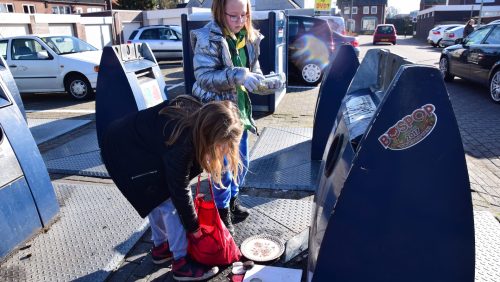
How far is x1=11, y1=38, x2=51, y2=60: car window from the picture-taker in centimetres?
802

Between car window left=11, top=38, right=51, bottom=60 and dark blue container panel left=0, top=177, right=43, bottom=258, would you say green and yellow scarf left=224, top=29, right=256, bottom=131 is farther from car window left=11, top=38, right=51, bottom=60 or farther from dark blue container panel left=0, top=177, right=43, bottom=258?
car window left=11, top=38, right=51, bottom=60

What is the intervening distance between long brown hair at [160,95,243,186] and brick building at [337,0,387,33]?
189 ft

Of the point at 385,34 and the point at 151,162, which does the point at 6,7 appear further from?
the point at 151,162

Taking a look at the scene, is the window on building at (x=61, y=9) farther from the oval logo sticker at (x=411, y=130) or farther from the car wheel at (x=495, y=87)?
the oval logo sticker at (x=411, y=130)

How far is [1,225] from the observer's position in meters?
2.52

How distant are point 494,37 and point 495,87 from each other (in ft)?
3.67

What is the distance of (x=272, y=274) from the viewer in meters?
2.42

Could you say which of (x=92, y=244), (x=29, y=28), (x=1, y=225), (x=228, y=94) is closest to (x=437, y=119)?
(x=228, y=94)

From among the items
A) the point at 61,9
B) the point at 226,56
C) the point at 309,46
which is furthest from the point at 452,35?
the point at 61,9

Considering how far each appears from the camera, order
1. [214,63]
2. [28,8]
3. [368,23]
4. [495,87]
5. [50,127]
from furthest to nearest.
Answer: [368,23], [28,8], [495,87], [50,127], [214,63]

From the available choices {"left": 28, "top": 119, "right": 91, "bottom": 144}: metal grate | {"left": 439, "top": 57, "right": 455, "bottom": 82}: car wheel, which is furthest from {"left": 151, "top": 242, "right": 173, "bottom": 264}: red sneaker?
{"left": 439, "top": 57, "right": 455, "bottom": 82}: car wheel

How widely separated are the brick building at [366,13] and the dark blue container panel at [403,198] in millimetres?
57795

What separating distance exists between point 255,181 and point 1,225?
6.82 ft

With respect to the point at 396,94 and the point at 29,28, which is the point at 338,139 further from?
the point at 29,28
